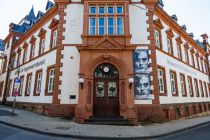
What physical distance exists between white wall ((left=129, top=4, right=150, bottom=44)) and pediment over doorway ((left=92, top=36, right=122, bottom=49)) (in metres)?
1.67

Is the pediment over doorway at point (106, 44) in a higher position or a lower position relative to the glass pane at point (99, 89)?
higher

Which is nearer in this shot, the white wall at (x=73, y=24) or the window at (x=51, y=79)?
the white wall at (x=73, y=24)

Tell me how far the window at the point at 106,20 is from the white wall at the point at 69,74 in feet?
7.57

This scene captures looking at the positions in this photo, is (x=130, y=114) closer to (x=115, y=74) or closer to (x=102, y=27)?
Result: (x=115, y=74)

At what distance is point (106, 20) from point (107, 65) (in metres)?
3.76

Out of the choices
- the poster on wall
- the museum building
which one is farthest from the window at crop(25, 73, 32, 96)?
the poster on wall

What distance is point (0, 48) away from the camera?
149 ft

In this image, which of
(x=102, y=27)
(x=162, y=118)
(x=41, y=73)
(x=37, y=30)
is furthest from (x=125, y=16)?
(x=37, y=30)

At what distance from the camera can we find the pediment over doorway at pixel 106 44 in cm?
1310

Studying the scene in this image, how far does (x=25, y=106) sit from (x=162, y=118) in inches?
562

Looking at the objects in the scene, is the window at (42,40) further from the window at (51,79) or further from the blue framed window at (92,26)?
the blue framed window at (92,26)

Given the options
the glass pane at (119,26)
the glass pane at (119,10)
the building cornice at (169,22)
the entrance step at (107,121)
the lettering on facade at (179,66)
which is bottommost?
the entrance step at (107,121)

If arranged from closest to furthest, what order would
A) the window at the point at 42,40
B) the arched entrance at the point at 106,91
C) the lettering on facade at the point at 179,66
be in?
1. the arched entrance at the point at 106,91
2. the lettering on facade at the point at 179,66
3. the window at the point at 42,40

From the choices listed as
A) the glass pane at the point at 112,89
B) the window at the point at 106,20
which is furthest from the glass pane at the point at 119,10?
the glass pane at the point at 112,89
